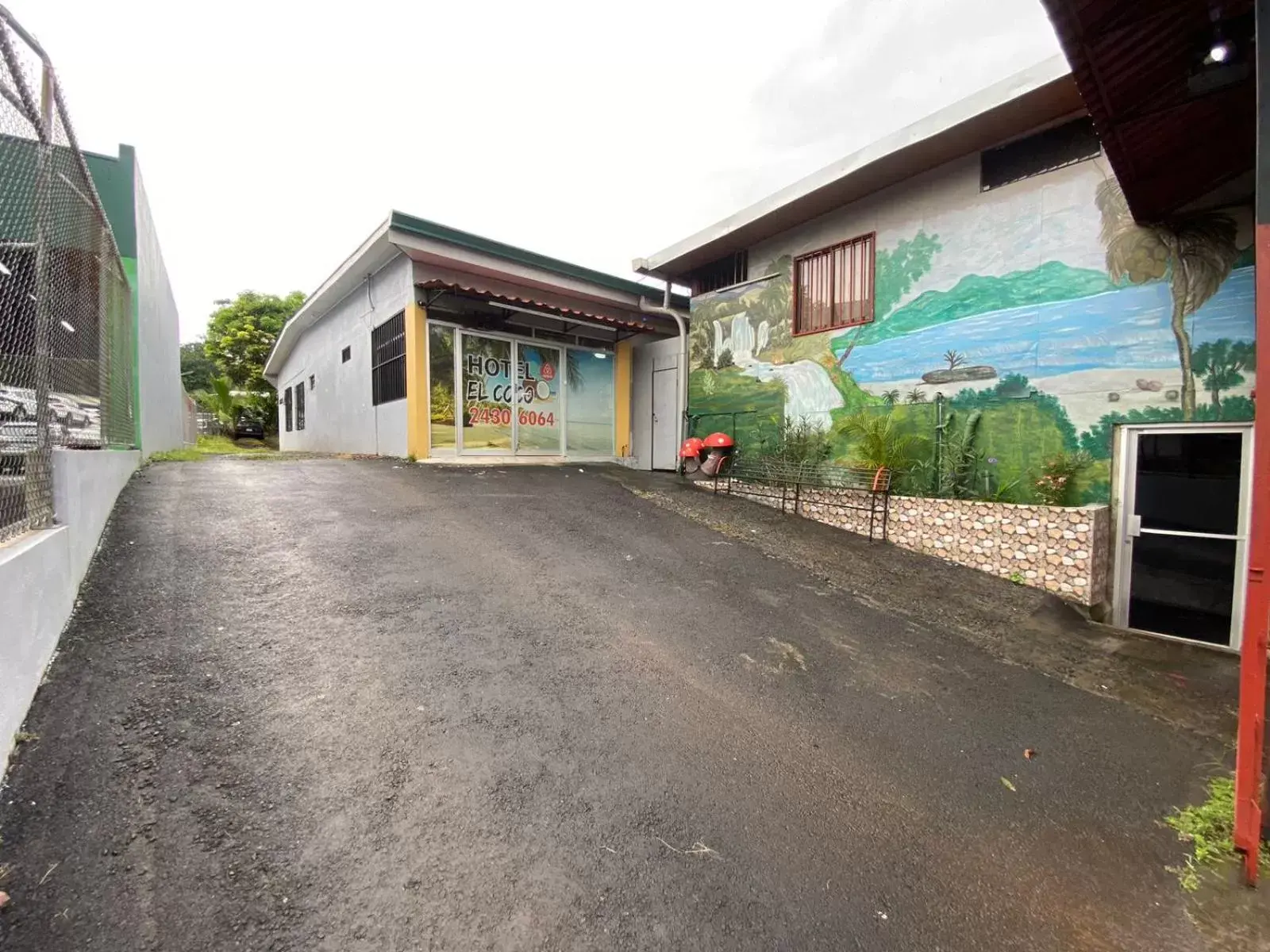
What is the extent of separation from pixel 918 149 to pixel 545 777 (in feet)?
25.9

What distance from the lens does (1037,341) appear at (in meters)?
6.07

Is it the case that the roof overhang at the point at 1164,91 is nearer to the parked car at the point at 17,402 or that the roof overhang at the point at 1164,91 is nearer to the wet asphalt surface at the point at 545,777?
the wet asphalt surface at the point at 545,777

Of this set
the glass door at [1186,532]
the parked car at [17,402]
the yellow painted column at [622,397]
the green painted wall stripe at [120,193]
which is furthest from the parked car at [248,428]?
the glass door at [1186,532]

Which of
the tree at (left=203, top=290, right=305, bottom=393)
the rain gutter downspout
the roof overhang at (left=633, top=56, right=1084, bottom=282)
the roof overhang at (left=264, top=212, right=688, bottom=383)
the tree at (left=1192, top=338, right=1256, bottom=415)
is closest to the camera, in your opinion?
the tree at (left=1192, top=338, right=1256, bottom=415)

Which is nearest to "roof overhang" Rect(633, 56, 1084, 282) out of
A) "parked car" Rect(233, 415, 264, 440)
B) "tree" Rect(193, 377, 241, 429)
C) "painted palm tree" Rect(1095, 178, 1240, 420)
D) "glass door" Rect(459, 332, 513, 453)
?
"painted palm tree" Rect(1095, 178, 1240, 420)

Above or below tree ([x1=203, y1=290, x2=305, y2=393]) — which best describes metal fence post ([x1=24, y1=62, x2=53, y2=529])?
below

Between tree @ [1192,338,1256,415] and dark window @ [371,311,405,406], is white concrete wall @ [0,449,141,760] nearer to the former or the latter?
dark window @ [371,311,405,406]

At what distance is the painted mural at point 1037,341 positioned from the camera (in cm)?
511

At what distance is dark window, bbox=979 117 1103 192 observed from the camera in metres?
5.80

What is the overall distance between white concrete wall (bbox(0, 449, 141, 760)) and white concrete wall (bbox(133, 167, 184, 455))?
536cm

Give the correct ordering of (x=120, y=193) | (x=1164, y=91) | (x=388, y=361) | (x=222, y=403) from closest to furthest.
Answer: (x=1164, y=91) < (x=120, y=193) < (x=388, y=361) < (x=222, y=403)

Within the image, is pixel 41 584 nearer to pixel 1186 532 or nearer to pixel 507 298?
pixel 507 298

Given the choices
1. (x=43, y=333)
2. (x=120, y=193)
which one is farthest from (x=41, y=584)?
(x=120, y=193)

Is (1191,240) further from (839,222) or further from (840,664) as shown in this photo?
(840,664)
